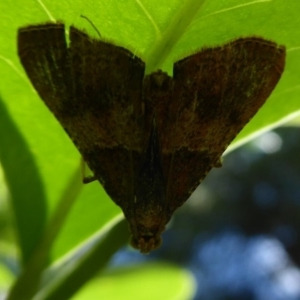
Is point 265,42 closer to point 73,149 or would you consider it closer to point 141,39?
point 141,39

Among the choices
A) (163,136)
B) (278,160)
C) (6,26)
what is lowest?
(278,160)

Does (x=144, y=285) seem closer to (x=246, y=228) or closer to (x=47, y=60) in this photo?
(x=47, y=60)

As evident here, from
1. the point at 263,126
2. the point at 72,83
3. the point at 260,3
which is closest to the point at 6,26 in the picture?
the point at 72,83

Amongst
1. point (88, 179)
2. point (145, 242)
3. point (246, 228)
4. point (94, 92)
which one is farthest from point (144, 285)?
point (246, 228)

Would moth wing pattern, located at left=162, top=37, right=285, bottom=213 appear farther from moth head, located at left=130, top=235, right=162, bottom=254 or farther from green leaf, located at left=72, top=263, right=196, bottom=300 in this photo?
green leaf, located at left=72, top=263, right=196, bottom=300

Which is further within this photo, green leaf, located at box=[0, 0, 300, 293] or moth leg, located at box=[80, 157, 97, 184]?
moth leg, located at box=[80, 157, 97, 184]

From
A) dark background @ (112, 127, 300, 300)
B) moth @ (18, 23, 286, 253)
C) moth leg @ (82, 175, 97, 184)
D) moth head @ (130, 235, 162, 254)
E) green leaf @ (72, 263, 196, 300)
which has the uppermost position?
moth @ (18, 23, 286, 253)

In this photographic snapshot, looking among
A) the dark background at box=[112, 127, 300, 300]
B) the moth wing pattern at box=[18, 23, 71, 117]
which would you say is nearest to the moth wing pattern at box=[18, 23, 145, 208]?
the moth wing pattern at box=[18, 23, 71, 117]

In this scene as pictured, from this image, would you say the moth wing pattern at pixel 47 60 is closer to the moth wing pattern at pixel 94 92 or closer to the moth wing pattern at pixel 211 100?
the moth wing pattern at pixel 94 92
